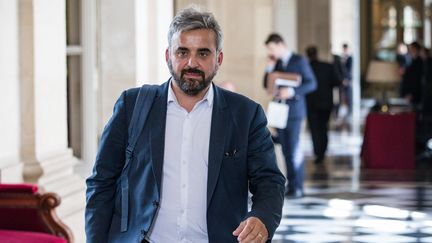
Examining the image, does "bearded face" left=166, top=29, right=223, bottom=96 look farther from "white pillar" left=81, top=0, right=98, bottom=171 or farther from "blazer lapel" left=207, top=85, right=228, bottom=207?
"white pillar" left=81, top=0, right=98, bottom=171

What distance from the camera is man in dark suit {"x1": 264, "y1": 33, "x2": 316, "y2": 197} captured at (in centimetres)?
1205

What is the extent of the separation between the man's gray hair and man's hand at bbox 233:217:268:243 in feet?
1.94

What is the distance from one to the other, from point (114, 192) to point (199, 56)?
0.52 meters

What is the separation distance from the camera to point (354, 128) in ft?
77.9

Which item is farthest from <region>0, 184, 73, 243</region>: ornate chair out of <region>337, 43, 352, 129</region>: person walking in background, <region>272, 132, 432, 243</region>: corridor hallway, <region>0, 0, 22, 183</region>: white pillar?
<region>337, 43, 352, 129</region>: person walking in background

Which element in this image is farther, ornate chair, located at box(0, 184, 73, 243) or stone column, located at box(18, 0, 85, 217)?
stone column, located at box(18, 0, 85, 217)

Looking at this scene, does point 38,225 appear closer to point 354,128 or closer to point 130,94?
point 130,94

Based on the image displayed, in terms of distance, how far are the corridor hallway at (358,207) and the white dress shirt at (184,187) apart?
583 centimetres

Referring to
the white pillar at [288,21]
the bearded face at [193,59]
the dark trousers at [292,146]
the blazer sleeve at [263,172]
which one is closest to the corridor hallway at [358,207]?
the dark trousers at [292,146]

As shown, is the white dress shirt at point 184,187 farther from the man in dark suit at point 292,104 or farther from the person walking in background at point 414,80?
the person walking in background at point 414,80

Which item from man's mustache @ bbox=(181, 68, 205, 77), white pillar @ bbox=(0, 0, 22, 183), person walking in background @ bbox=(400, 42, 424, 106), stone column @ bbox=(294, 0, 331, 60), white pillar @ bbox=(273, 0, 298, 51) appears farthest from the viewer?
stone column @ bbox=(294, 0, 331, 60)

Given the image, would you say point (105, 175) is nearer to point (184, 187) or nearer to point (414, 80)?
point (184, 187)

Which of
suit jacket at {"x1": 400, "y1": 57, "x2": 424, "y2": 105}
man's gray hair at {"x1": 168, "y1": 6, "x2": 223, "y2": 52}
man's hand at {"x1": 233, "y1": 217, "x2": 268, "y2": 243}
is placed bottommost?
suit jacket at {"x1": 400, "y1": 57, "x2": 424, "y2": 105}

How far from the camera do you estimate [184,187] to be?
3654 millimetres
